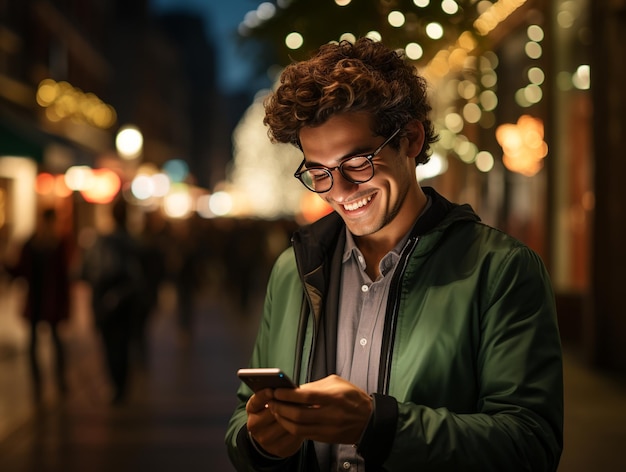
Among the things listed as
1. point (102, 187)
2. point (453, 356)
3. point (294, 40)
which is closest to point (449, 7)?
point (294, 40)

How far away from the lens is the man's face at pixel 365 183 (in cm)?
240

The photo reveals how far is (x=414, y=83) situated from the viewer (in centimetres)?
252

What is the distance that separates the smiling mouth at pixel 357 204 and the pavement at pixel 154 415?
15.8 ft

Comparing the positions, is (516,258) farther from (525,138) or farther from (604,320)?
(525,138)

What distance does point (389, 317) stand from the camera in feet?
7.93

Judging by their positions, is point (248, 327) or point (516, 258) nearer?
point (516, 258)

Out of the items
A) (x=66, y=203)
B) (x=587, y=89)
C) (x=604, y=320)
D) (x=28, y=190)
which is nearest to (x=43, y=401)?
(x=604, y=320)

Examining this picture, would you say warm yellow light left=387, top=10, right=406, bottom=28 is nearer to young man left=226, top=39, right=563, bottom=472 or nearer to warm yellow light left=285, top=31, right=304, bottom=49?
warm yellow light left=285, top=31, right=304, bottom=49

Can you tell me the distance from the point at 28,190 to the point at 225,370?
755 inches

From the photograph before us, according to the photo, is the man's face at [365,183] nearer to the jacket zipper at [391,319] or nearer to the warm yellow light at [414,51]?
the jacket zipper at [391,319]

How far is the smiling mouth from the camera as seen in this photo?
8.09 feet

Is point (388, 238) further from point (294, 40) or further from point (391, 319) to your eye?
point (294, 40)

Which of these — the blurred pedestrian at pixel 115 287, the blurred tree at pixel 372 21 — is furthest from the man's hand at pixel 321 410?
the blurred pedestrian at pixel 115 287

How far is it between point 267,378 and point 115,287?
8.35 meters
